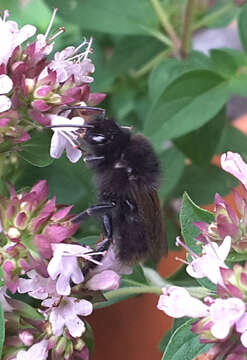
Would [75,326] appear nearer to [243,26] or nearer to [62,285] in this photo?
[62,285]

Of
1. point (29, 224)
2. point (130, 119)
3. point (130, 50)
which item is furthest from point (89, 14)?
point (29, 224)

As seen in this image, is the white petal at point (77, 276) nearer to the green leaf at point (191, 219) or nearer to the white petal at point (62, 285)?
the white petal at point (62, 285)

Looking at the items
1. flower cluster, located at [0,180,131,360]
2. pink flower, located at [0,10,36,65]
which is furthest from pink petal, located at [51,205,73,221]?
pink flower, located at [0,10,36,65]

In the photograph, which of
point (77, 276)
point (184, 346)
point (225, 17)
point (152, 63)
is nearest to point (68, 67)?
point (77, 276)

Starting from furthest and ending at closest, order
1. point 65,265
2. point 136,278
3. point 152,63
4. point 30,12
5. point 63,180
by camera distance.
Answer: point 30,12, point 152,63, point 63,180, point 136,278, point 65,265

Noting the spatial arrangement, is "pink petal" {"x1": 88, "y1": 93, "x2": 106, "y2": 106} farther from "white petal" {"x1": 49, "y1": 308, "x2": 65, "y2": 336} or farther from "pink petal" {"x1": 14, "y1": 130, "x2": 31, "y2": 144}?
"white petal" {"x1": 49, "y1": 308, "x2": 65, "y2": 336}

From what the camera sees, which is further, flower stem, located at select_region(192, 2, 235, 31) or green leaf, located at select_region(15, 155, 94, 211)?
flower stem, located at select_region(192, 2, 235, 31)
